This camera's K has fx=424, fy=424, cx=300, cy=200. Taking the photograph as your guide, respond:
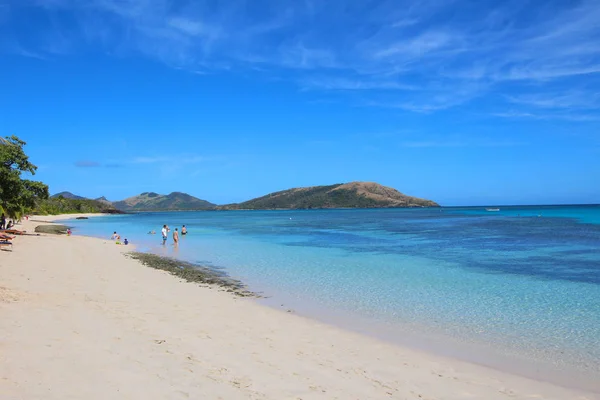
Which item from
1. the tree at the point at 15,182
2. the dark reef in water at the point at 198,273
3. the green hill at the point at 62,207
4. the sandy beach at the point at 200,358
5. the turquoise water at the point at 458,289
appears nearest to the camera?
the sandy beach at the point at 200,358

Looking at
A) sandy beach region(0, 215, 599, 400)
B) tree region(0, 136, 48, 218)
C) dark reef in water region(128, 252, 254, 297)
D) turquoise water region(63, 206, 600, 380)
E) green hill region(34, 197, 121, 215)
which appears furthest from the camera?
green hill region(34, 197, 121, 215)

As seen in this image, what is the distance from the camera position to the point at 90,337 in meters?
7.85

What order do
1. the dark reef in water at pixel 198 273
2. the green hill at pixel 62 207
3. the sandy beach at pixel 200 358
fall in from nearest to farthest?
the sandy beach at pixel 200 358 → the dark reef in water at pixel 198 273 → the green hill at pixel 62 207

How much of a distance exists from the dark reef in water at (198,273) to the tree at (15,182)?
30.3 feet

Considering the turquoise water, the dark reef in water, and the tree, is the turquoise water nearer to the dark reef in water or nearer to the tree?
the dark reef in water

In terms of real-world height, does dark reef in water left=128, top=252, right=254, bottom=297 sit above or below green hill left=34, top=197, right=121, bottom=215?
below

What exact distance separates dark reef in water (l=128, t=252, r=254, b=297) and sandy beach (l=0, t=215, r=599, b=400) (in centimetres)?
355

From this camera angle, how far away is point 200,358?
24.1 feet

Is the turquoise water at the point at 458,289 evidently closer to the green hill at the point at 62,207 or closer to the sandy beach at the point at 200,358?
the sandy beach at the point at 200,358

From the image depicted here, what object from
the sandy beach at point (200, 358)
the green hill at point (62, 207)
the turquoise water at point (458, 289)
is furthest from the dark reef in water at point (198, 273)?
the green hill at point (62, 207)

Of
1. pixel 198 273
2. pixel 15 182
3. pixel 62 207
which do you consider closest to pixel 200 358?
pixel 198 273

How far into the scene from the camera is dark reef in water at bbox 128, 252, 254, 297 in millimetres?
15945

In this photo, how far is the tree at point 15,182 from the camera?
26422 millimetres

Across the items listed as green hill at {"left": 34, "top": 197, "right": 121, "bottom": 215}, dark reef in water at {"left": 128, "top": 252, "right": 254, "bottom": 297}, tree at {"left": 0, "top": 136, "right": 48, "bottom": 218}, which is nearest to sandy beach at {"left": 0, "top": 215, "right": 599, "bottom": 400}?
dark reef in water at {"left": 128, "top": 252, "right": 254, "bottom": 297}
